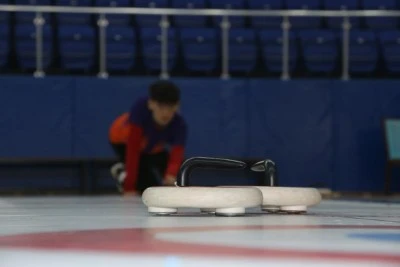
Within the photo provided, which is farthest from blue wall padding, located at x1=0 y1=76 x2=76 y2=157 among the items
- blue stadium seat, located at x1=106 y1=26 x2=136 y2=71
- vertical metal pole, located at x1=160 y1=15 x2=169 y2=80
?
vertical metal pole, located at x1=160 y1=15 x2=169 y2=80

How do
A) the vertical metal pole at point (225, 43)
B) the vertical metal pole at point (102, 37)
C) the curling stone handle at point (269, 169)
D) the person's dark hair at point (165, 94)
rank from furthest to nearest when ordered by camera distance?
the vertical metal pole at point (225, 43), the vertical metal pole at point (102, 37), the person's dark hair at point (165, 94), the curling stone handle at point (269, 169)

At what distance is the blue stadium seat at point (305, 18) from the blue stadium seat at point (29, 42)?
3.08 m

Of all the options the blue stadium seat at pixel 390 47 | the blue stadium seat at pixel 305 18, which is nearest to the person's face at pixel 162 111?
the blue stadium seat at pixel 305 18

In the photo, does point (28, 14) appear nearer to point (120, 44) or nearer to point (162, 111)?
point (120, 44)

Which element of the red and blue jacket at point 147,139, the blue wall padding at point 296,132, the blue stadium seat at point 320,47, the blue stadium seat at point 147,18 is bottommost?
the blue wall padding at point 296,132

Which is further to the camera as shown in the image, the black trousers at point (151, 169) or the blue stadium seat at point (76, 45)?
the blue stadium seat at point (76, 45)

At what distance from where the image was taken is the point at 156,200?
251cm

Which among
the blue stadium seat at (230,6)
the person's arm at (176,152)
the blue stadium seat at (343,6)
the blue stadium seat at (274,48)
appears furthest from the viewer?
the blue stadium seat at (343,6)

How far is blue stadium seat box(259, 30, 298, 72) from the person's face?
4903 millimetres

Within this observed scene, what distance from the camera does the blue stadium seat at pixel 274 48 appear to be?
11.9 m

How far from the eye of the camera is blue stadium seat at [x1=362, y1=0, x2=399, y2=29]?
12664 millimetres

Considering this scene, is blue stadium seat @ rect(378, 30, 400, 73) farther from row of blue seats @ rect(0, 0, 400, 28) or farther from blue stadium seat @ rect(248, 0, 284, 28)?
blue stadium seat @ rect(248, 0, 284, 28)

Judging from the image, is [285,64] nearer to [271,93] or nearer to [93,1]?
[271,93]

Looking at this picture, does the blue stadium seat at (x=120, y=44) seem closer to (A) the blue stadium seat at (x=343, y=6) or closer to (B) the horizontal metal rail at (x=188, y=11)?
(B) the horizontal metal rail at (x=188, y=11)
